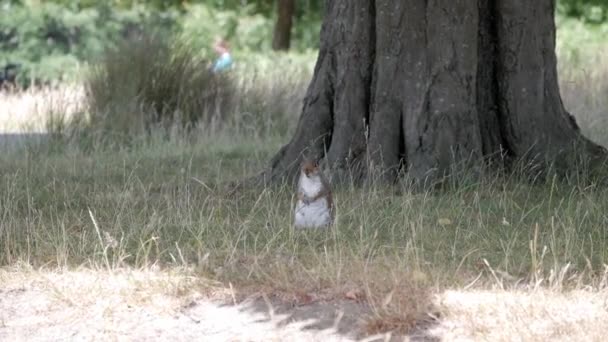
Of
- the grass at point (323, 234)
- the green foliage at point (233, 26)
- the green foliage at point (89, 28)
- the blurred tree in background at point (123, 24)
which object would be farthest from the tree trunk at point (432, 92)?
the green foliage at point (233, 26)

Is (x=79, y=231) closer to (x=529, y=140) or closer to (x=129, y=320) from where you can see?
(x=129, y=320)

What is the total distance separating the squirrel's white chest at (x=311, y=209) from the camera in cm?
587

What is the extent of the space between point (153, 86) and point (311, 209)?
619 centimetres

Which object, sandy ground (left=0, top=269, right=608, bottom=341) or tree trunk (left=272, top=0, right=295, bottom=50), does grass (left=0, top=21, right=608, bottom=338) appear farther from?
tree trunk (left=272, top=0, right=295, bottom=50)

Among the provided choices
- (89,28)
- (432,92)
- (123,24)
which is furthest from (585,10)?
(432,92)

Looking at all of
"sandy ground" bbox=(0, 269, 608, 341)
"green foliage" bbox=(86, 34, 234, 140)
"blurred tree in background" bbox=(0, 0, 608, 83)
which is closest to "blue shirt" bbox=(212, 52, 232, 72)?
"green foliage" bbox=(86, 34, 234, 140)

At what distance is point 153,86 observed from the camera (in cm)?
1171

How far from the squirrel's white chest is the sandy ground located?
1.04m

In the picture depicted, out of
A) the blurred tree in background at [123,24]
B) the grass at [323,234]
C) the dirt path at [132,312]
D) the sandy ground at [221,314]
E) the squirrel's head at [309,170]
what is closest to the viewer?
the sandy ground at [221,314]

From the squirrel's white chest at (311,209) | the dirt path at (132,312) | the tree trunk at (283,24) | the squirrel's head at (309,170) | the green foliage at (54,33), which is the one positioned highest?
the squirrel's head at (309,170)

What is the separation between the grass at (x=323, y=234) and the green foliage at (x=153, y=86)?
2726mm

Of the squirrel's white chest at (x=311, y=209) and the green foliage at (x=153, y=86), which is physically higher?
the squirrel's white chest at (x=311, y=209)

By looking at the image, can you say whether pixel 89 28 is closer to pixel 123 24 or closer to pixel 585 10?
pixel 123 24

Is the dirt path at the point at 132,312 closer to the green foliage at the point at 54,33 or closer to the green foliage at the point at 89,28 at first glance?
the green foliage at the point at 89,28
